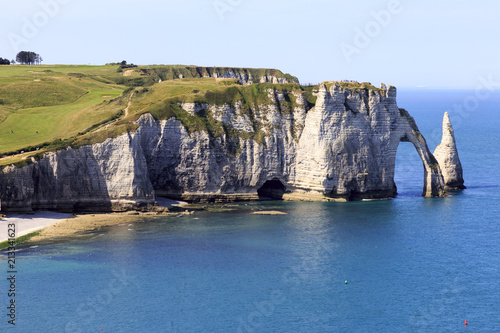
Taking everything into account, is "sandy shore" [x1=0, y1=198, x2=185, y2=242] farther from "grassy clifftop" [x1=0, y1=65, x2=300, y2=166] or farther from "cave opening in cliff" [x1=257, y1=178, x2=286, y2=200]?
"cave opening in cliff" [x1=257, y1=178, x2=286, y2=200]

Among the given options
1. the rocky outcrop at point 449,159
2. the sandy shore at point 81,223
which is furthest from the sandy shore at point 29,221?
the rocky outcrop at point 449,159

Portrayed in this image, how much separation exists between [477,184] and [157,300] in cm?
7954

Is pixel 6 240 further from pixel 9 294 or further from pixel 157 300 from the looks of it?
pixel 157 300

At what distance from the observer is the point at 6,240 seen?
77.1 metres

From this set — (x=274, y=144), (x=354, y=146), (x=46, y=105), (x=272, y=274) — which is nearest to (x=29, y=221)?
(x=272, y=274)

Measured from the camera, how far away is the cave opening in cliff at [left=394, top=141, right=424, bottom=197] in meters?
115

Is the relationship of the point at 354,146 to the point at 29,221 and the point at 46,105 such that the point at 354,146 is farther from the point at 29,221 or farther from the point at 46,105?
the point at 46,105

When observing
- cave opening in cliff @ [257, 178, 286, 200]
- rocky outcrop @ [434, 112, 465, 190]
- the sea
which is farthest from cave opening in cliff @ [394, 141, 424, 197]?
cave opening in cliff @ [257, 178, 286, 200]

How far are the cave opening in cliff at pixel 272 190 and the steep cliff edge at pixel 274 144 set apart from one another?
18 cm

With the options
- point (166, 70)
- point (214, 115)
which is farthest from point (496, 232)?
point (166, 70)

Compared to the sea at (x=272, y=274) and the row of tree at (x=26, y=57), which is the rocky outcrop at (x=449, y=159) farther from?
the row of tree at (x=26, y=57)

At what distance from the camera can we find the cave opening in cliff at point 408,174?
114775 millimetres

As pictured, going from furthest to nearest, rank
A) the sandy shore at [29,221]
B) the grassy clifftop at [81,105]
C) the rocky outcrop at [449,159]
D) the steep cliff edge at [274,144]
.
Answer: the rocky outcrop at [449,159]
the steep cliff edge at [274,144]
the grassy clifftop at [81,105]
the sandy shore at [29,221]

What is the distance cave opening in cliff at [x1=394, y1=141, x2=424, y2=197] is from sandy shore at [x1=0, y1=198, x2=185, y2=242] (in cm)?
4669
